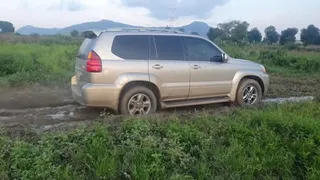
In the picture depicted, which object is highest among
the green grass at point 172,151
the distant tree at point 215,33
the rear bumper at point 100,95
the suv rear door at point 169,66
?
the distant tree at point 215,33

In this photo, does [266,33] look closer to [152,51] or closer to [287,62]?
[287,62]

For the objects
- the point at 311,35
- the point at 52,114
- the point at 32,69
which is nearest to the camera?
the point at 52,114

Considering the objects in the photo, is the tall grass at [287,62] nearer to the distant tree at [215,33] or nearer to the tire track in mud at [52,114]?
the tire track in mud at [52,114]

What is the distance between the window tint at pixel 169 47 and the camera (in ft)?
20.7

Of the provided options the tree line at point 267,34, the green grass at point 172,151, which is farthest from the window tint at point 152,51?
the tree line at point 267,34


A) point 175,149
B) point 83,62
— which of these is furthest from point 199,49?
point 175,149

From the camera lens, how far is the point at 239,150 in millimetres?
4344

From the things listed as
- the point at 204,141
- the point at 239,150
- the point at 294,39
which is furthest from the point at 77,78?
the point at 294,39

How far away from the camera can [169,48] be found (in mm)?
6410

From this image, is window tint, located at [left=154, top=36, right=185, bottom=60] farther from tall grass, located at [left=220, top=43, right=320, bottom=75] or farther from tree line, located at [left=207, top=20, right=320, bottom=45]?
tree line, located at [left=207, top=20, right=320, bottom=45]

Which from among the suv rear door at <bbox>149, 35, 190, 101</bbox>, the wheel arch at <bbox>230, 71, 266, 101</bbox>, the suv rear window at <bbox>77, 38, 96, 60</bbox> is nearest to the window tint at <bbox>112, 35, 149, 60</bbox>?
the suv rear door at <bbox>149, 35, 190, 101</bbox>

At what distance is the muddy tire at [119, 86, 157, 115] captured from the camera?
19.5 ft

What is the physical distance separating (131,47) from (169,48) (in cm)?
81

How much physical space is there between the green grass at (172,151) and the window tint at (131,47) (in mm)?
1435
